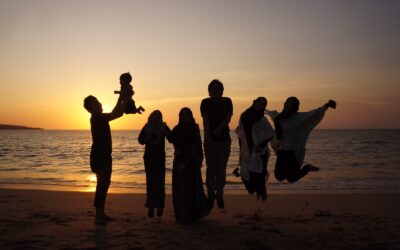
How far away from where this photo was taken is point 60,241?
5.60 meters

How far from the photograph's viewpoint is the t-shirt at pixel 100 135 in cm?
662

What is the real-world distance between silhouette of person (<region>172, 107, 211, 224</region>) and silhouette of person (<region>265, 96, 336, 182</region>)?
4.83 feet

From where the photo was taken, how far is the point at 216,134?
6.73 meters

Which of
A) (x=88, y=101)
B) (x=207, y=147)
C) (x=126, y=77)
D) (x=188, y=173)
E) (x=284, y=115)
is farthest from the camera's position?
(x=284, y=115)

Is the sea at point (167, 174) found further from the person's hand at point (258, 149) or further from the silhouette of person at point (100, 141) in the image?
the silhouette of person at point (100, 141)

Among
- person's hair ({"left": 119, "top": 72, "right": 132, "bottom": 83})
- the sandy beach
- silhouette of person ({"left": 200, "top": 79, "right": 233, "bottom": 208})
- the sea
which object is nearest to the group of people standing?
silhouette of person ({"left": 200, "top": 79, "right": 233, "bottom": 208})

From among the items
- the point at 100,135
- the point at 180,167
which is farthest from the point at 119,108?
the point at 180,167

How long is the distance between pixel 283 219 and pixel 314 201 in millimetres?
3719

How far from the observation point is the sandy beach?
548cm

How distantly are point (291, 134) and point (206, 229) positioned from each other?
7.58 ft

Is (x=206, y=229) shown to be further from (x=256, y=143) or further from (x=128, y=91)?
(x=128, y=91)

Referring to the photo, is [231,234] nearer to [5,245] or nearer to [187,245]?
[187,245]

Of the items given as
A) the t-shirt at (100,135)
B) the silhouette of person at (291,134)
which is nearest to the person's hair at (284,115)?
the silhouette of person at (291,134)

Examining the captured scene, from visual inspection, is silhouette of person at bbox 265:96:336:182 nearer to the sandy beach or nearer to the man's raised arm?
the sandy beach
